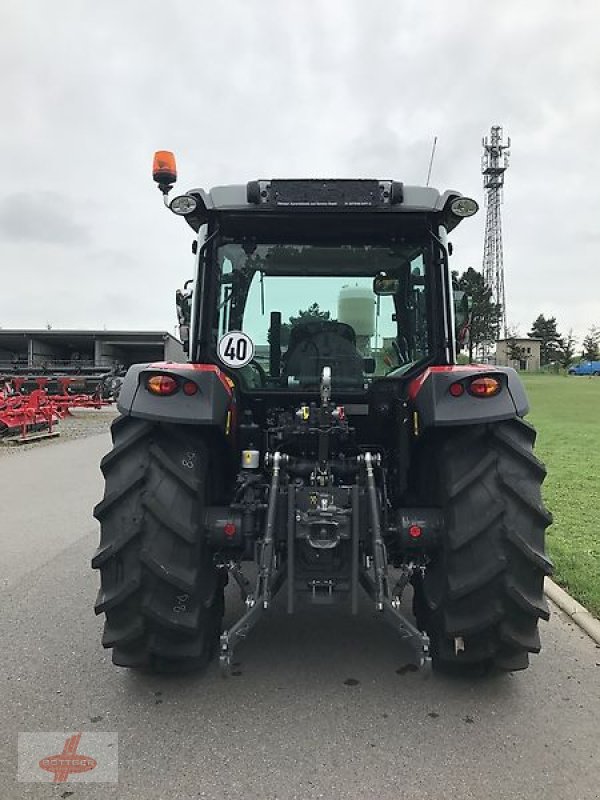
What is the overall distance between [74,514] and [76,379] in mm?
24732

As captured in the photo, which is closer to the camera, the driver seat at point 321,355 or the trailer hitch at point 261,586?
the trailer hitch at point 261,586

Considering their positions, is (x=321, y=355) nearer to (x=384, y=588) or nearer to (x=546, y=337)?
(x=384, y=588)

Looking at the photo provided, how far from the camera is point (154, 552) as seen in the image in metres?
3.18

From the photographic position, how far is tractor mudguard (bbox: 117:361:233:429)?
3.25m

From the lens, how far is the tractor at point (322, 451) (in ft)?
10.5

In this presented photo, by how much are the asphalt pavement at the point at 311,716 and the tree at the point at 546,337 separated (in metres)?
93.6

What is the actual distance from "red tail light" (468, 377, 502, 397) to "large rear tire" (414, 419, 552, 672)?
0.67 feet

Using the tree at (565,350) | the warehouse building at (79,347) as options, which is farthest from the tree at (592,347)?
the warehouse building at (79,347)

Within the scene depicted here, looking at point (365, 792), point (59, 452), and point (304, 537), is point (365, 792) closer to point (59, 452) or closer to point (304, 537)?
point (304, 537)

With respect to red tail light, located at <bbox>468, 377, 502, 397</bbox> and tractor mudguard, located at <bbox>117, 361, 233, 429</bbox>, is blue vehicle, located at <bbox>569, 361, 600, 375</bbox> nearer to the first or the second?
red tail light, located at <bbox>468, 377, 502, 397</bbox>

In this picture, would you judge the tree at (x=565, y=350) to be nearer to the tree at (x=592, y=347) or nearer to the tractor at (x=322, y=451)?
the tree at (x=592, y=347)

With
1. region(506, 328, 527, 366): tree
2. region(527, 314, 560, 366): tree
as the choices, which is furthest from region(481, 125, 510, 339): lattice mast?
region(527, 314, 560, 366): tree

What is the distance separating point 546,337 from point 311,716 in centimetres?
10005

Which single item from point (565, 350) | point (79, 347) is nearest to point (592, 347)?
point (565, 350)
